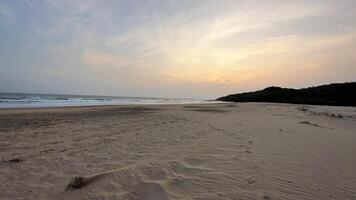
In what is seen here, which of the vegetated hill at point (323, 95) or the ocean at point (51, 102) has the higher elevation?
the vegetated hill at point (323, 95)

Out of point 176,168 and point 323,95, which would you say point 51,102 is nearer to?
point 176,168

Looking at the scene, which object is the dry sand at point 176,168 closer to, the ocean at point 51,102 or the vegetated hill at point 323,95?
the ocean at point 51,102

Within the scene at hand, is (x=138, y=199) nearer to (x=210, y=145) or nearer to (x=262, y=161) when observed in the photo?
(x=262, y=161)

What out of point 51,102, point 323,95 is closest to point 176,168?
point 51,102

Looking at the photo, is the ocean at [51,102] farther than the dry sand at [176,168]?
Yes

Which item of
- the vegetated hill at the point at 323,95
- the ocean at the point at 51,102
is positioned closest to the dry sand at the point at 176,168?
the ocean at the point at 51,102

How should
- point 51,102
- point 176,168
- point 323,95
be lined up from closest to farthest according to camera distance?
point 176,168
point 51,102
point 323,95

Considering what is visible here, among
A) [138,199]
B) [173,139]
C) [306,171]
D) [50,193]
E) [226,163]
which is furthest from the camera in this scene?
[173,139]

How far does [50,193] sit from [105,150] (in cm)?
240

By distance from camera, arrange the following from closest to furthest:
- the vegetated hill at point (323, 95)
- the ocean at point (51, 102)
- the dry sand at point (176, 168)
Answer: the dry sand at point (176, 168) < the ocean at point (51, 102) < the vegetated hill at point (323, 95)

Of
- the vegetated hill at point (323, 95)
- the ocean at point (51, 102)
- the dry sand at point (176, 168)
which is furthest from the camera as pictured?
the vegetated hill at point (323, 95)

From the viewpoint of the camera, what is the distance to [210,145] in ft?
20.8

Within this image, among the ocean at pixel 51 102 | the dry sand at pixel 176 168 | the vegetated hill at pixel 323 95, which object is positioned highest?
the vegetated hill at pixel 323 95

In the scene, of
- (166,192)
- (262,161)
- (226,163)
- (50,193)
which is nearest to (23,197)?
(50,193)
